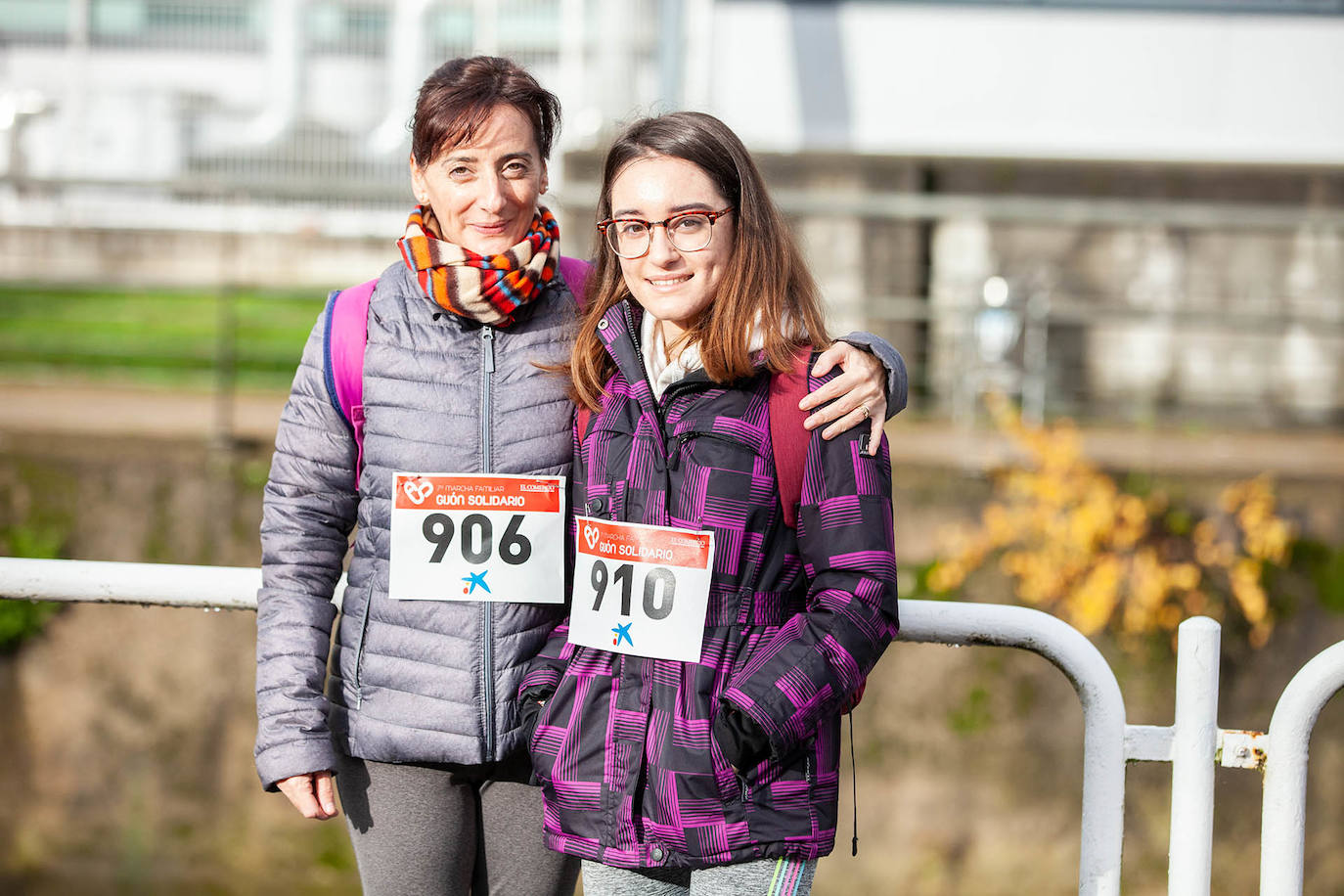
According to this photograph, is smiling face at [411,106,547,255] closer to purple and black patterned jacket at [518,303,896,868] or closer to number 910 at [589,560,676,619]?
purple and black patterned jacket at [518,303,896,868]

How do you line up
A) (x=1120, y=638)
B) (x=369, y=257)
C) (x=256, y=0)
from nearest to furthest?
(x=1120, y=638)
(x=369, y=257)
(x=256, y=0)

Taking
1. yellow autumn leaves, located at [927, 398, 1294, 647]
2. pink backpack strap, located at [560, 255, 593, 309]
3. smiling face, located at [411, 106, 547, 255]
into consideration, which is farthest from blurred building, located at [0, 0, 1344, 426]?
smiling face, located at [411, 106, 547, 255]

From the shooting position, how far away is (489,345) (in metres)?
2.11

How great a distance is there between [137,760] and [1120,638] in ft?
12.8

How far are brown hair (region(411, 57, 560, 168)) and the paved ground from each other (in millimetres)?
3544

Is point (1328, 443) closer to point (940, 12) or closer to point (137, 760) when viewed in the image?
point (940, 12)

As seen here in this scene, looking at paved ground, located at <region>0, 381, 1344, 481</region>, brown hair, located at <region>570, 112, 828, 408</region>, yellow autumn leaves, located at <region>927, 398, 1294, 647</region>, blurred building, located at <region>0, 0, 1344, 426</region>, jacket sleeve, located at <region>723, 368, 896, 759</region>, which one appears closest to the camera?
jacket sleeve, located at <region>723, 368, 896, 759</region>

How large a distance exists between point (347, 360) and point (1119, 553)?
13.0 ft

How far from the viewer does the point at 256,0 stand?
9484mm

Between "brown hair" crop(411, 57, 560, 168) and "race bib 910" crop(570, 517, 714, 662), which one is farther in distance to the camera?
"brown hair" crop(411, 57, 560, 168)

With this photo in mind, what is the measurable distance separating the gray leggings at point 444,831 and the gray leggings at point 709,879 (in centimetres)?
23

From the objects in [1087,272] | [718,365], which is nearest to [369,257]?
[1087,272]

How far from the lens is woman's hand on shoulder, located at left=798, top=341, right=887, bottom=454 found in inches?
71.4

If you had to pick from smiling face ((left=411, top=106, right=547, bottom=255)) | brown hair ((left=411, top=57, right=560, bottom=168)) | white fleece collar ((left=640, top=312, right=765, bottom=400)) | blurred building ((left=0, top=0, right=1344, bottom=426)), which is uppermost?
blurred building ((left=0, top=0, right=1344, bottom=426))
